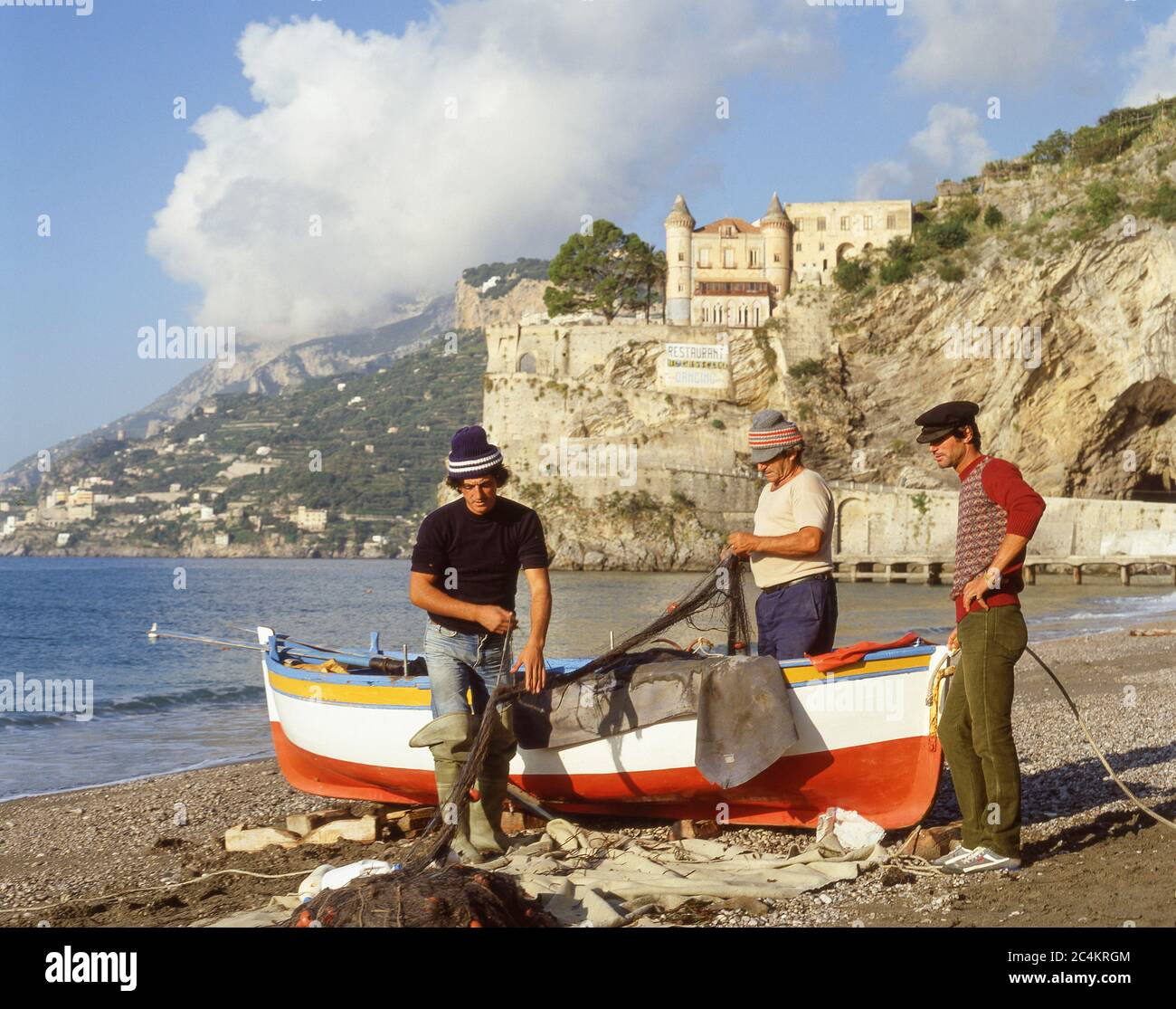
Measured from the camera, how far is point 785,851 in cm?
580

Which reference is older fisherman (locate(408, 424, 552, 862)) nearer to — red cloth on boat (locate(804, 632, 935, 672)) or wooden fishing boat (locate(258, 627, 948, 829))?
wooden fishing boat (locate(258, 627, 948, 829))

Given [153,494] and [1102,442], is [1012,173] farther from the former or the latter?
[153,494]

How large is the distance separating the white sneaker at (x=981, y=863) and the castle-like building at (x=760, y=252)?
63.7 meters

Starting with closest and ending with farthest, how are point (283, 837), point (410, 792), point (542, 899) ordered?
point (542, 899), point (283, 837), point (410, 792)

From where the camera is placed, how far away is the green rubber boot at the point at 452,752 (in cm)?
573

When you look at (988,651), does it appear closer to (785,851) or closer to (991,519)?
(991,519)

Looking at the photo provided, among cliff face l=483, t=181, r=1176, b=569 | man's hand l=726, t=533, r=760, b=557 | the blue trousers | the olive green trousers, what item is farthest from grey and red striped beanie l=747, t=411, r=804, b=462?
cliff face l=483, t=181, r=1176, b=569

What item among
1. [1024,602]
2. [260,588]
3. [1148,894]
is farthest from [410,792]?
[260,588]

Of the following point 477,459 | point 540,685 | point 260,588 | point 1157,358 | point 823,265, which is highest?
point 823,265

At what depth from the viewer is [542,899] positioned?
15.7 ft

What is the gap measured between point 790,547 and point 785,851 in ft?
5.18

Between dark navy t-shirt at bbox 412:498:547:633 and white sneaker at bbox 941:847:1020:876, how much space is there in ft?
7.82

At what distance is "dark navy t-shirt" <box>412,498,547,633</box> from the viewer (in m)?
5.63

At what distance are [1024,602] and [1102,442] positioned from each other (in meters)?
22.0
